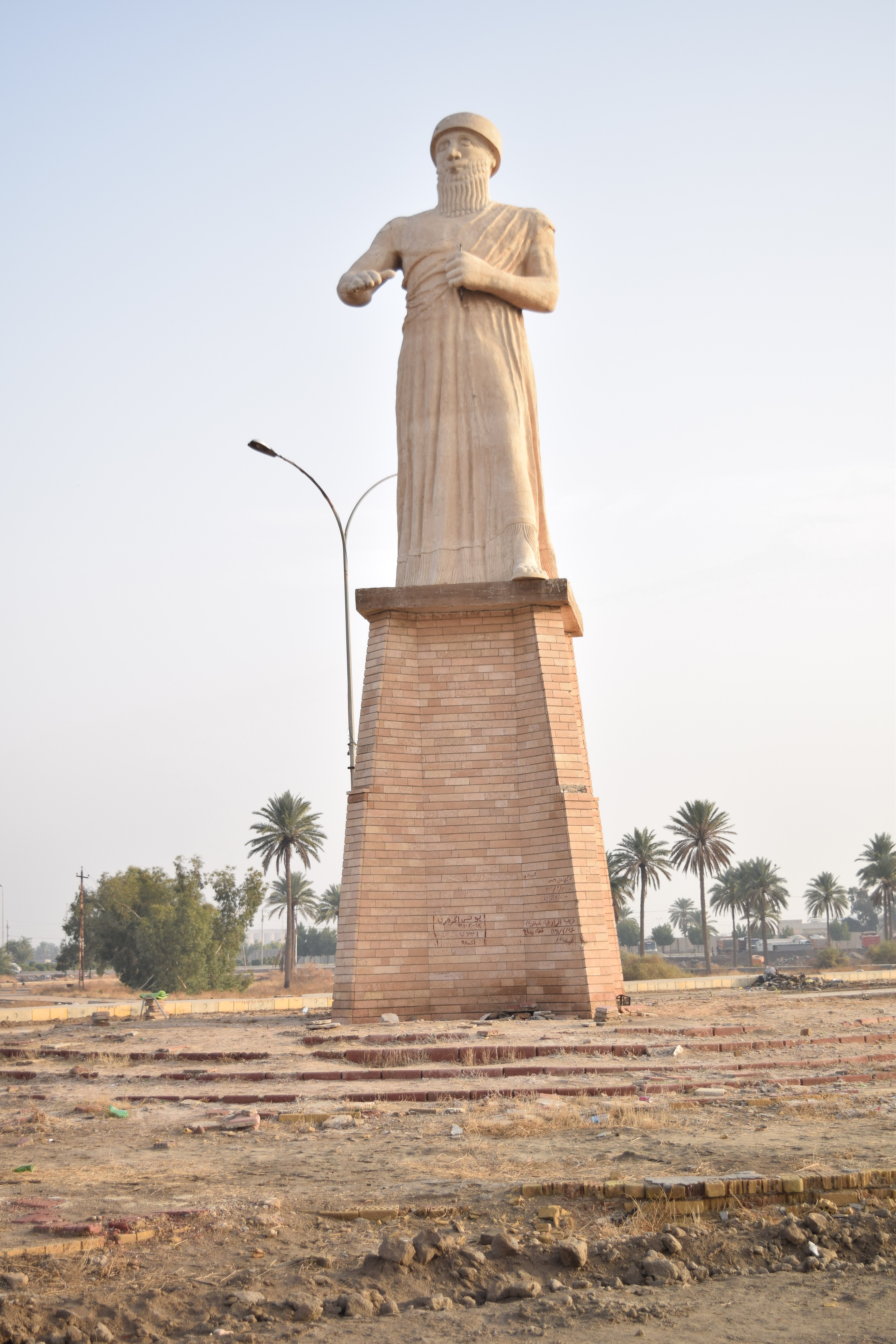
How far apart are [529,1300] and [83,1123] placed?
508 cm

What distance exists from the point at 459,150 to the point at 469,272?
7.31 ft

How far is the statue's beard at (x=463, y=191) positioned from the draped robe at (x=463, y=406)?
150mm

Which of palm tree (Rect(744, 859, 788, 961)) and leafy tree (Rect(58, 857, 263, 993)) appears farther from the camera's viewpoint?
palm tree (Rect(744, 859, 788, 961))

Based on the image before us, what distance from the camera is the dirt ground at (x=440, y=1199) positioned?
4.50m

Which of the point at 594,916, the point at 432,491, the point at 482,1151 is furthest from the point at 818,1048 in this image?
the point at 432,491

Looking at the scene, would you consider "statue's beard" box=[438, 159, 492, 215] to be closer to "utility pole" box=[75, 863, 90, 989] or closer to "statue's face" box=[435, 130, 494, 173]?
"statue's face" box=[435, 130, 494, 173]

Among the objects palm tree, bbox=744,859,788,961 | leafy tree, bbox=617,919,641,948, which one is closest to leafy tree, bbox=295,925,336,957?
leafy tree, bbox=617,919,641,948

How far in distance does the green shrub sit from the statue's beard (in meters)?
30.5

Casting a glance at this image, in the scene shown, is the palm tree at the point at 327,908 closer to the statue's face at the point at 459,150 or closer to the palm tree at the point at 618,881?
the palm tree at the point at 618,881

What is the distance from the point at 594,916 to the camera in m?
14.5

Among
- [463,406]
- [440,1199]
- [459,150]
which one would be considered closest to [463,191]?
[459,150]

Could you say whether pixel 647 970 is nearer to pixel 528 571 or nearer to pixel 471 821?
pixel 471 821

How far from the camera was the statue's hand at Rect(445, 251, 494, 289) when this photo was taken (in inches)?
648

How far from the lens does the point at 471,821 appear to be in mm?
15102
